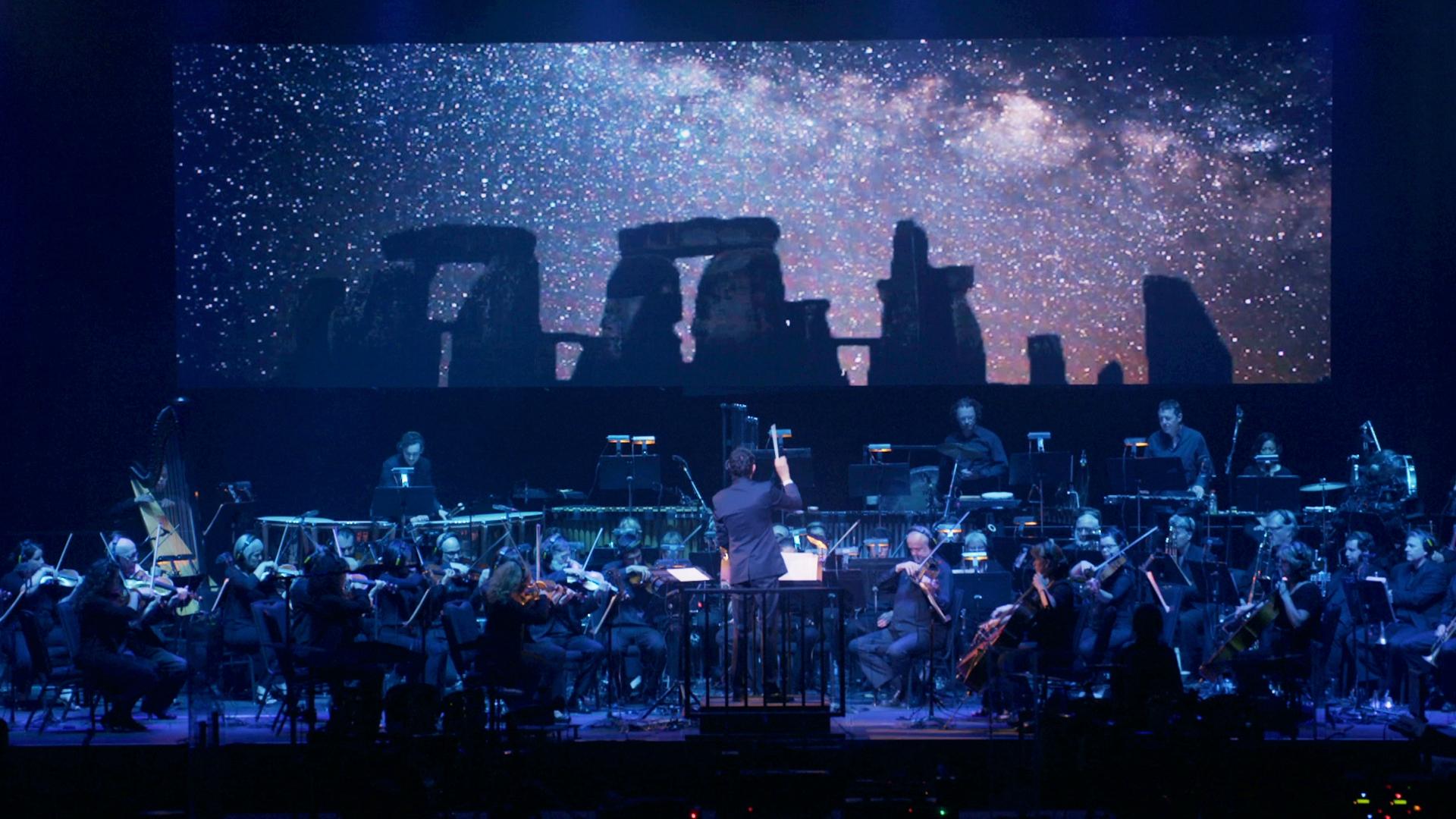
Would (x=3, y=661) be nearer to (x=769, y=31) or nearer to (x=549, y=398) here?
(x=549, y=398)

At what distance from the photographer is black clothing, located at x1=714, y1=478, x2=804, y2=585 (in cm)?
1046

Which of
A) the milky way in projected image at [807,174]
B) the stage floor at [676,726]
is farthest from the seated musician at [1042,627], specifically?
the milky way in projected image at [807,174]

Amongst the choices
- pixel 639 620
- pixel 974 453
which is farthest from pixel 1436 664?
pixel 639 620

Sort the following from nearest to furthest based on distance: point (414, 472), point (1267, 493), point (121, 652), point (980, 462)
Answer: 1. point (121, 652)
2. point (1267, 493)
3. point (980, 462)
4. point (414, 472)

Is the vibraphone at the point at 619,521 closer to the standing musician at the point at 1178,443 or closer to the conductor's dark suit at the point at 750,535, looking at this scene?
the conductor's dark suit at the point at 750,535

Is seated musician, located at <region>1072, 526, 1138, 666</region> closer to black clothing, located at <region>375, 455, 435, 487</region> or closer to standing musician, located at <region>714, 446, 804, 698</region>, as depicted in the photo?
standing musician, located at <region>714, 446, 804, 698</region>

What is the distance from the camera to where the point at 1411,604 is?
12023 millimetres

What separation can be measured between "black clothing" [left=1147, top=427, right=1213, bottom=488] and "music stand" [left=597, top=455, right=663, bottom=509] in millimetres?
4390

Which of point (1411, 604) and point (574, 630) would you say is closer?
Result: point (574, 630)

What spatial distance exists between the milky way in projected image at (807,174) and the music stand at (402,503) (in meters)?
2.31

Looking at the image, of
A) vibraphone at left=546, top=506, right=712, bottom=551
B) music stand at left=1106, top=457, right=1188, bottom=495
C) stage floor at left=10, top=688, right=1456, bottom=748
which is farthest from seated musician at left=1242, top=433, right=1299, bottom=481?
vibraphone at left=546, top=506, right=712, bottom=551

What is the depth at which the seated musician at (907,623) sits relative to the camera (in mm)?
11977

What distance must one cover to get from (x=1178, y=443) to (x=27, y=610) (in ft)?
31.3

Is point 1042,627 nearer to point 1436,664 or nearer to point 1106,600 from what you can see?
point 1106,600
